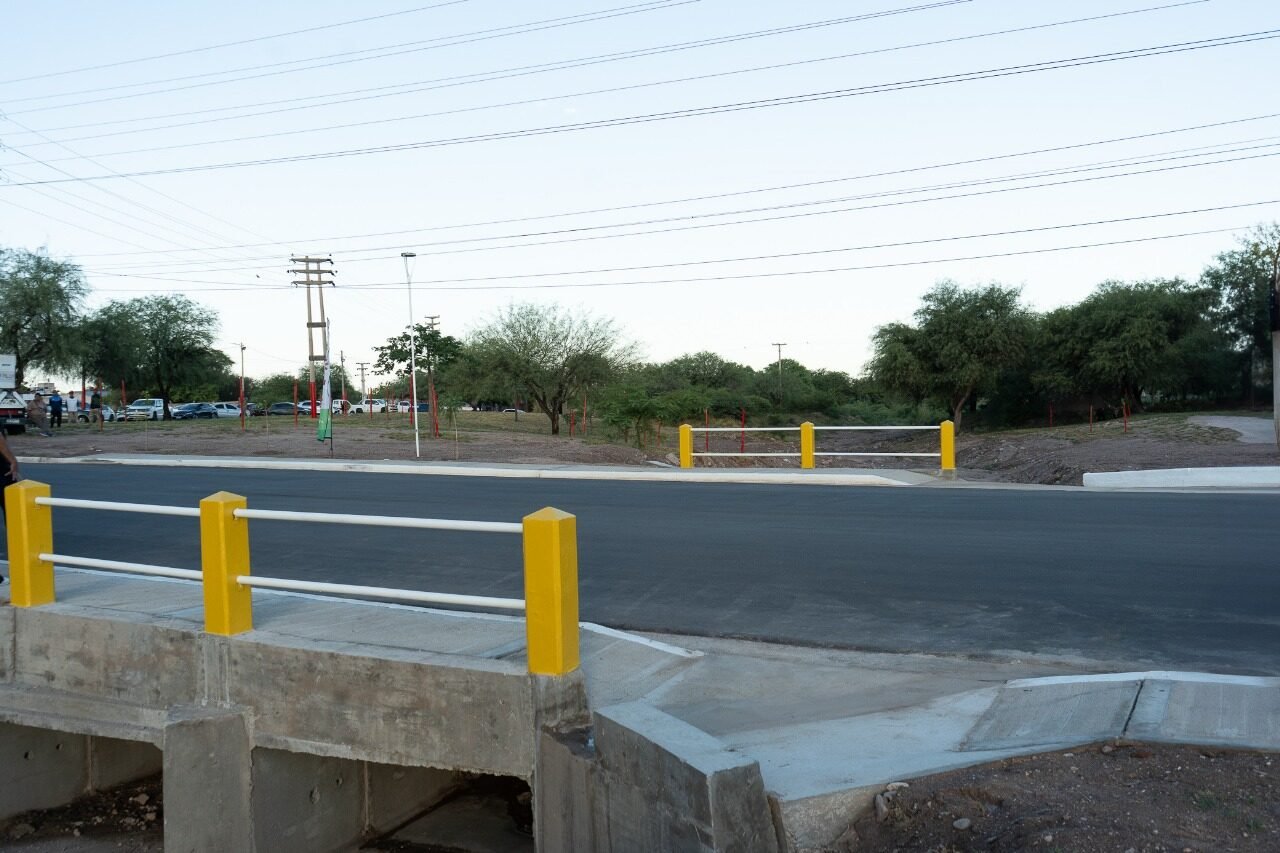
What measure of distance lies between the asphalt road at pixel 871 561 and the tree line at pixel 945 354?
84.3ft

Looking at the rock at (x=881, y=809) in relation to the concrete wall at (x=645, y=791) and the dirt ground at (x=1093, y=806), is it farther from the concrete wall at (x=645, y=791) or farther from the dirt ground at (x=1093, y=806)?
the concrete wall at (x=645, y=791)

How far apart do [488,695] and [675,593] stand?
3.93 m

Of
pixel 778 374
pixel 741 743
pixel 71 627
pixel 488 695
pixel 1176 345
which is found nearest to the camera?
pixel 741 743

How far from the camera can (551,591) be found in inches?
226

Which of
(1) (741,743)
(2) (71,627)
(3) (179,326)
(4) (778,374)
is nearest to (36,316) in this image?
(3) (179,326)

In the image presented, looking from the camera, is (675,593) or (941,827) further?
(675,593)

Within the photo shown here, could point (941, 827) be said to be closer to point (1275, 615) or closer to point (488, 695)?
point (488, 695)

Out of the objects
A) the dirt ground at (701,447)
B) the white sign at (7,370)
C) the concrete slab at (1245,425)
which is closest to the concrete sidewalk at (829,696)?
the dirt ground at (701,447)

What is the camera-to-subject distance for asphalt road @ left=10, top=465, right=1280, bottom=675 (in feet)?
26.5

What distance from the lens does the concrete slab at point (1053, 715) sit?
5312 millimetres

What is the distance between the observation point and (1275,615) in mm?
8203

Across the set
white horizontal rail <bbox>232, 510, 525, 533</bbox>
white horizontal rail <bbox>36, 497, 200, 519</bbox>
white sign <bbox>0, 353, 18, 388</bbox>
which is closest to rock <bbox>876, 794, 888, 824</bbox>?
white horizontal rail <bbox>232, 510, 525, 533</bbox>

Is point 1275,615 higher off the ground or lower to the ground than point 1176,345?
lower

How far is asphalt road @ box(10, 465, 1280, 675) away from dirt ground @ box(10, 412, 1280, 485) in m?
8.99
